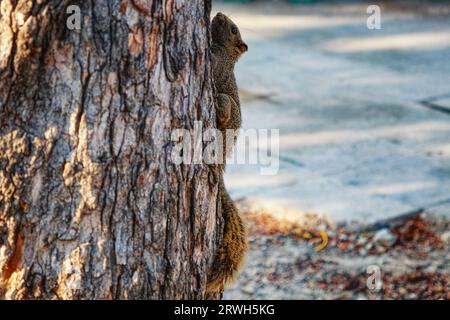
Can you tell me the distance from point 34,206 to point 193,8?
799 mm

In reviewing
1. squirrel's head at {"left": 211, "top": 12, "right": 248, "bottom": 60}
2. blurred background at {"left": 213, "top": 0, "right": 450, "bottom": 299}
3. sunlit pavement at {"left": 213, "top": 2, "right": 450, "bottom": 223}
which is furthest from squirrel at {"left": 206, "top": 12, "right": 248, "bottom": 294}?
blurred background at {"left": 213, "top": 0, "right": 450, "bottom": 299}

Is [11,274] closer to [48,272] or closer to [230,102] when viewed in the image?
[48,272]

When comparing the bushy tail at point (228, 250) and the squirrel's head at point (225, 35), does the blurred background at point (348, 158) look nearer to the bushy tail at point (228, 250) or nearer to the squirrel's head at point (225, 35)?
the bushy tail at point (228, 250)

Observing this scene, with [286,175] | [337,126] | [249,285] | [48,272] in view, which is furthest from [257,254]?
[48,272]

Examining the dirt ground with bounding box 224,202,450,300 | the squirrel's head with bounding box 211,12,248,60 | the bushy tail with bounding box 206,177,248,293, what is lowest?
the dirt ground with bounding box 224,202,450,300

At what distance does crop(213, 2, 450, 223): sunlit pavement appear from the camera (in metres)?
5.73

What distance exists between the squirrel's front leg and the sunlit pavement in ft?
3.58

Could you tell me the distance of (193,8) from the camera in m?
2.73

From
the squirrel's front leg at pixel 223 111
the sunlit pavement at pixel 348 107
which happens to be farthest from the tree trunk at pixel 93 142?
the sunlit pavement at pixel 348 107

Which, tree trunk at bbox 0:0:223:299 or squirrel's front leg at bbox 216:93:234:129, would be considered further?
squirrel's front leg at bbox 216:93:234:129

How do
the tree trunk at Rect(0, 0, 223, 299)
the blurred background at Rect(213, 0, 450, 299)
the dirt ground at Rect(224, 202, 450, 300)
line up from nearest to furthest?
the tree trunk at Rect(0, 0, 223, 299) → the dirt ground at Rect(224, 202, 450, 300) → the blurred background at Rect(213, 0, 450, 299)

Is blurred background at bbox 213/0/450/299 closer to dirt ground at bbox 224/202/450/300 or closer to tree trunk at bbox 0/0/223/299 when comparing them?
dirt ground at bbox 224/202/450/300

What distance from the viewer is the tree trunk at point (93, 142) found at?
2529 mm

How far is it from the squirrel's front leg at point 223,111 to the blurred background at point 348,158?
188 centimetres
